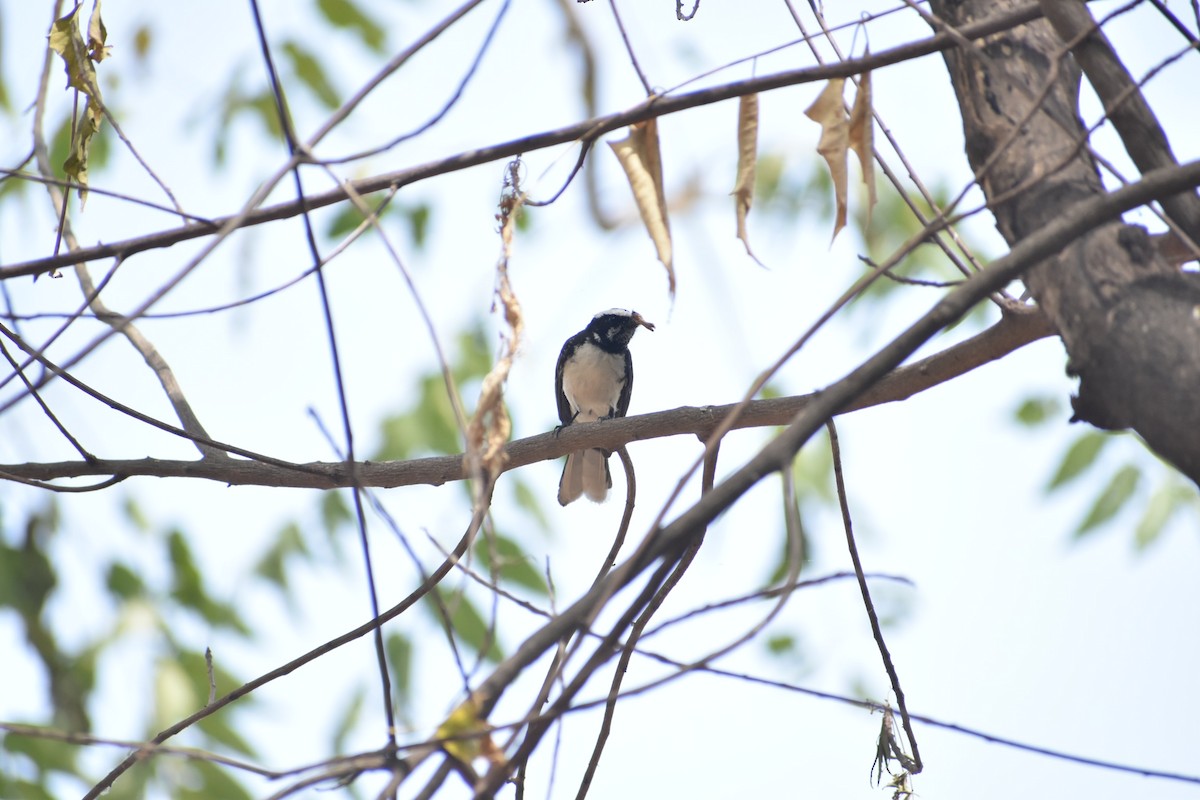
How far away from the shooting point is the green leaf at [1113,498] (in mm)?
5129

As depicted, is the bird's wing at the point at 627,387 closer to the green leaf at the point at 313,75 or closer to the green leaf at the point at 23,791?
the green leaf at the point at 313,75

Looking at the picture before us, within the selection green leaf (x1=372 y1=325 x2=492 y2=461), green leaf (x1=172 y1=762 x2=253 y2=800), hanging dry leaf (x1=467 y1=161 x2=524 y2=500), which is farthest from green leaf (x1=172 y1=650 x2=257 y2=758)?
hanging dry leaf (x1=467 y1=161 x2=524 y2=500)

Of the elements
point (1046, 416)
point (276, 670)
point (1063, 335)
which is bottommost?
point (1063, 335)

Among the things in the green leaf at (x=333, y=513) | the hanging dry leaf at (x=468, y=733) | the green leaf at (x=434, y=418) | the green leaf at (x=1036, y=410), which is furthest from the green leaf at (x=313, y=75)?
the green leaf at (x=1036, y=410)

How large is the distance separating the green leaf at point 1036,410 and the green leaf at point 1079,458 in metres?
1.05

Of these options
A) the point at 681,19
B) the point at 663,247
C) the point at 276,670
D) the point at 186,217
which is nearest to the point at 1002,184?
the point at 663,247

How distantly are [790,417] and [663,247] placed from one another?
1.32 meters

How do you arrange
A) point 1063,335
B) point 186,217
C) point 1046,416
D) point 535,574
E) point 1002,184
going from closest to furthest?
point 1063,335 < point 1002,184 < point 186,217 < point 535,574 < point 1046,416

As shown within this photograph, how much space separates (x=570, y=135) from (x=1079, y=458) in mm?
3535

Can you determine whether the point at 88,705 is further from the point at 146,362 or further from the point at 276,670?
the point at 276,670

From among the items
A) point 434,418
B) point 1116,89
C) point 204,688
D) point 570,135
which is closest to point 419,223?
point 434,418

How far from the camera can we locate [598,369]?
773 centimetres

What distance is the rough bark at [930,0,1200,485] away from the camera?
1671 millimetres

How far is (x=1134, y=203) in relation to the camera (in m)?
1.74
